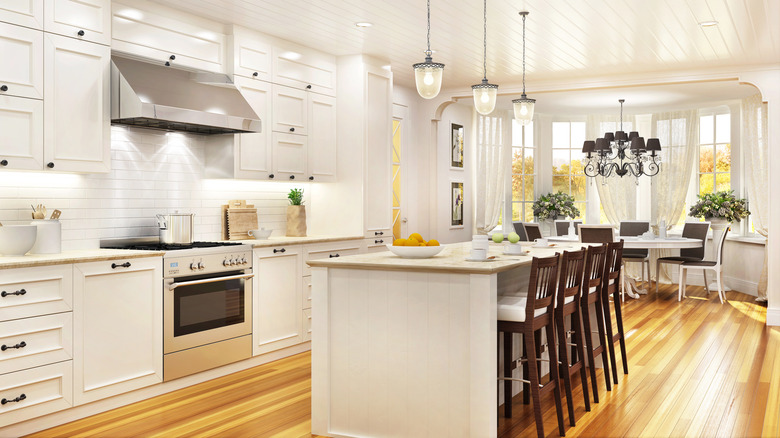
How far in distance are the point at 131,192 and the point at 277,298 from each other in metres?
1.34

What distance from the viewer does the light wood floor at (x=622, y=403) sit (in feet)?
11.9

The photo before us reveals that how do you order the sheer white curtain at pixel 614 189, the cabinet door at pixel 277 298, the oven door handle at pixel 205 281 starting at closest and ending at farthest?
1. the oven door handle at pixel 205 281
2. the cabinet door at pixel 277 298
3. the sheer white curtain at pixel 614 189

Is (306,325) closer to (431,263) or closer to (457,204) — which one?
(431,263)

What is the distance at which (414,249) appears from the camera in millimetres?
3621

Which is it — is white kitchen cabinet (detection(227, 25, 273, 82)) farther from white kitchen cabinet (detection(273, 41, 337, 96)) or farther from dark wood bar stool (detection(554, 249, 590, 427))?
dark wood bar stool (detection(554, 249, 590, 427))

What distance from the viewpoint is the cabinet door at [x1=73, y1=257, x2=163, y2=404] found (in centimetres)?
381

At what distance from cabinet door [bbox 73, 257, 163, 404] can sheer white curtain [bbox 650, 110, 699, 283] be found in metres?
7.78

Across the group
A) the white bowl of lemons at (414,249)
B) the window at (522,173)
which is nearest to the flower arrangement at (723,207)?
the window at (522,173)

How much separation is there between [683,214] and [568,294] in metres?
6.78

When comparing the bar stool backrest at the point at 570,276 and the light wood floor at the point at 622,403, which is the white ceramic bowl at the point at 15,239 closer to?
the light wood floor at the point at 622,403

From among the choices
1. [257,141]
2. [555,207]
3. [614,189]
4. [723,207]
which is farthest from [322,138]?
[723,207]

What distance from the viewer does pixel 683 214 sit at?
384 inches

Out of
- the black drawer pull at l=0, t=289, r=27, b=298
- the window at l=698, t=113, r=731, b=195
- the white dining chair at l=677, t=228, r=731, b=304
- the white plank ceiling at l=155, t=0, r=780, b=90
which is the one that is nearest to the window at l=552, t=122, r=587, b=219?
the window at l=698, t=113, r=731, b=195

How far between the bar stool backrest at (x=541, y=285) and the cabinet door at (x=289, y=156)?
2.66 metres
